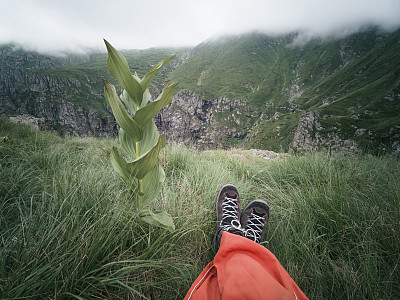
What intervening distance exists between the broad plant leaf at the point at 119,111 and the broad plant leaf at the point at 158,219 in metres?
0.68

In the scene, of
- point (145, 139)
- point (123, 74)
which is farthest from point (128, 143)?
point (123, 74)

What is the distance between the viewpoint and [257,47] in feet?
510

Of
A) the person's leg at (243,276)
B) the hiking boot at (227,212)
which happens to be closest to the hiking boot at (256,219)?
the hiking boot at (227,212)

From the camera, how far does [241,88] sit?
407ft

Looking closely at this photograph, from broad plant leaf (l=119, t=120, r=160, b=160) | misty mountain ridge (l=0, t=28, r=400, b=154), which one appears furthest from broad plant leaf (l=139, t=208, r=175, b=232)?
misty mountain ridge (l=0, t=28, r=400, b=154)

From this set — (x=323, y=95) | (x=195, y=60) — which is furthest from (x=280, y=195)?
(x=195, y=60)

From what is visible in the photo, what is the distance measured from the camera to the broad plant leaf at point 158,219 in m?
1.28

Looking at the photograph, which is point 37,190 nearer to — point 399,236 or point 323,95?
point 399,236

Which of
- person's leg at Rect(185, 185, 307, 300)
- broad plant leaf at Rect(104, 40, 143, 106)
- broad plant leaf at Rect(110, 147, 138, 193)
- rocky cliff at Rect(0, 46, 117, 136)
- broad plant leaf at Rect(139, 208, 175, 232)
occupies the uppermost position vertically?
broad plant leaf at Rect(104, 40, 143, 106)

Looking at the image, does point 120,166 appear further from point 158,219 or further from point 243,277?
point 243,277

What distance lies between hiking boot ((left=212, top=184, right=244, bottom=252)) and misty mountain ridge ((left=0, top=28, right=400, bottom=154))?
204ft

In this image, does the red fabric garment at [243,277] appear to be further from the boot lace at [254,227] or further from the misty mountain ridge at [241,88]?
the misty mountain ridge at [241,88]

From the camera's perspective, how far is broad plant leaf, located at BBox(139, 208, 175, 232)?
1275 millimetres

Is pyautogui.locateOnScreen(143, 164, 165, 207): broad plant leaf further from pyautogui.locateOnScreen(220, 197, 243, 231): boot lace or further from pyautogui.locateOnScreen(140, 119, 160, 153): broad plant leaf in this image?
pyautogui.locateOnScreen(220, 197, 243, 231): boot lace
